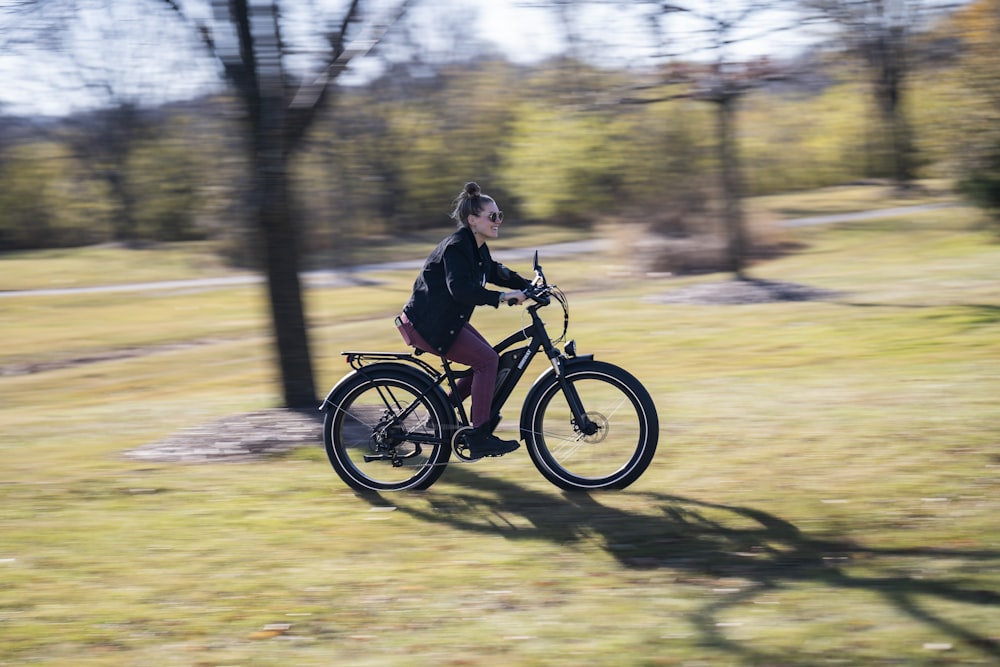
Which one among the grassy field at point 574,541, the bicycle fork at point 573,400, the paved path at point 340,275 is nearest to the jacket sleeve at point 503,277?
the bicycle fork at point 573,400

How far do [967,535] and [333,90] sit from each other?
6123mm

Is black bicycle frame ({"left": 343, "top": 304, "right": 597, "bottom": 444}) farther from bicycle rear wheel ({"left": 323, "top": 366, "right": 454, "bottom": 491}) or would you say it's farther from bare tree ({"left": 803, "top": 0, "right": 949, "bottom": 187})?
bare tree ({"left": 803, "top": 0, "right": 949, "bottom": 187})

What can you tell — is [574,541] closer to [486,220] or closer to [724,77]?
[486,220]

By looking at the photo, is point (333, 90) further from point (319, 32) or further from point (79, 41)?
point (79, 41)

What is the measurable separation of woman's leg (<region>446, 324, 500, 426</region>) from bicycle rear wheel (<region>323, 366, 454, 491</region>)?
0.72ft

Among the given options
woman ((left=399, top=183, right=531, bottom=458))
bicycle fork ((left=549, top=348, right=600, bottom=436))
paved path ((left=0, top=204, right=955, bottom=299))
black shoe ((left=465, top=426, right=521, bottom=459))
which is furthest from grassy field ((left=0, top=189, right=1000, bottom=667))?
paved path ((left=0, top=204, right=955, bottom=299))

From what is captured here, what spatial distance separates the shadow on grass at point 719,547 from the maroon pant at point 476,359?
0.60 metres

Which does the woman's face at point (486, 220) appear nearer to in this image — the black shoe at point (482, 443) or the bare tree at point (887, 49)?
the black shoe at point (482, 443)

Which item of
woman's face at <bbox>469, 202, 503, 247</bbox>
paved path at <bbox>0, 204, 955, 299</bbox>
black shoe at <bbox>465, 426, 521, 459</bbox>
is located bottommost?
black shoe at <bbox>465, 426, 521, 459</bbox>

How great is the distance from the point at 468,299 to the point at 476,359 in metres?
0.45

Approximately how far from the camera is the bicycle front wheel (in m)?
6.72

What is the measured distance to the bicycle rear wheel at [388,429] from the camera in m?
7.15

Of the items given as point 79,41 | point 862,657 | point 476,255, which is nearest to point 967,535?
point 862,657

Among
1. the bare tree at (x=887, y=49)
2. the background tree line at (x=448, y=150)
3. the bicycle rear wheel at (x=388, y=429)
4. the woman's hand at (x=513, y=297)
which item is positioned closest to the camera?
the woman's hand at (x=513, y=297)
